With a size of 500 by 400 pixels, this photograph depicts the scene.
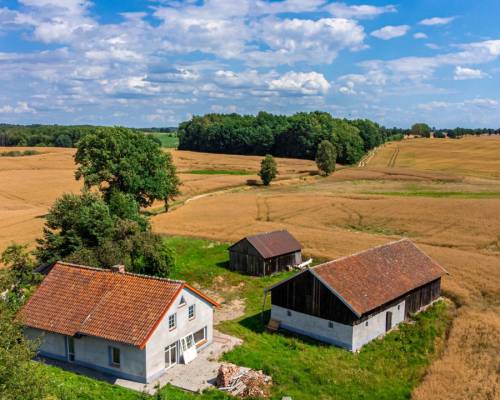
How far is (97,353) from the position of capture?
24.2m

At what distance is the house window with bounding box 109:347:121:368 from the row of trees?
108306 millimetres

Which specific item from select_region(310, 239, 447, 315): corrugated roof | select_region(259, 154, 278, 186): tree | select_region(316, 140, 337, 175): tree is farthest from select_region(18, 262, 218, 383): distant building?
select_region(316, 140, 337, 175): tree

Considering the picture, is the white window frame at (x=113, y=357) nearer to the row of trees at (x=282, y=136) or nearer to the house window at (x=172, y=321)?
the house window at (x=172, y=321)

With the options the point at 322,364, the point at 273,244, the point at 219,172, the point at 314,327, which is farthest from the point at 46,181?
the point at 322,364

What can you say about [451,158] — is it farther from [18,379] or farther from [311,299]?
[18,379]

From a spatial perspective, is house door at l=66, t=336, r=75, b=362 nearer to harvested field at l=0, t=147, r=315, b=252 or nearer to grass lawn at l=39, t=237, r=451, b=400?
grass lawn at l=39, t=237, r=451, b=400

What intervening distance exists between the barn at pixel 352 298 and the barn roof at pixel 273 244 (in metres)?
9.81

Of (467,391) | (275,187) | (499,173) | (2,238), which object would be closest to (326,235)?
(467,391)

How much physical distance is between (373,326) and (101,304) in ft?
49.9

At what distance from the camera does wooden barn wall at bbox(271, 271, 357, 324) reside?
2756 centimetres

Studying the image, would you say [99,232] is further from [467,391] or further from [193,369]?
[467,391]

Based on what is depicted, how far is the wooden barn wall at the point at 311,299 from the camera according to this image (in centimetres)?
2756

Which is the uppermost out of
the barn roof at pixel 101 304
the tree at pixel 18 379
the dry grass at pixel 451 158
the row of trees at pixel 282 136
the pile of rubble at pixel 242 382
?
the row of trees at pixel 282 136

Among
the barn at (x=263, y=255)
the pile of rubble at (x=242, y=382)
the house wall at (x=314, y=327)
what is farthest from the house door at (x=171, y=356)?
the barn at (x=263, y=255)
